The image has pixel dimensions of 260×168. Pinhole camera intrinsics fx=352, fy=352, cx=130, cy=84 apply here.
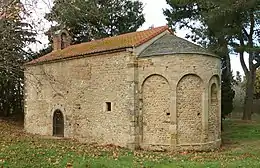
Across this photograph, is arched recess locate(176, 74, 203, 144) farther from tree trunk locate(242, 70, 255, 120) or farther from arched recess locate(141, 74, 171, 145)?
tree trunk locate(242, 70, 255, 120)

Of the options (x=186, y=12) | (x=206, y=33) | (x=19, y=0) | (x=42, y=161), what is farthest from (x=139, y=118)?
(x=186, y=12)

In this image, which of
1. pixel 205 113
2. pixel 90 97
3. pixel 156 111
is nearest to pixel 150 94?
pixel 156 111

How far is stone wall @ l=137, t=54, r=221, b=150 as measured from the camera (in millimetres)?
17328

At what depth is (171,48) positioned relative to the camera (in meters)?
17.9

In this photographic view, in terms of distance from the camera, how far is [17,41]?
9.19 meters

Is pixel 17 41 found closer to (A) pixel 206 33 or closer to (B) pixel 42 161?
(B) pixel 42 161

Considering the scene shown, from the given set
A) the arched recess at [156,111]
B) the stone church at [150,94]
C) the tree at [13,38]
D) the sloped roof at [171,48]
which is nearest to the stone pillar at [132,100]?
the stone church at [150,94]

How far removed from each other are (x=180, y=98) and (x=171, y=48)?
8.50ft

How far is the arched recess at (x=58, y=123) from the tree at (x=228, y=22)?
12431 millimetres

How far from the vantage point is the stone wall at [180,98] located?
17.3 m

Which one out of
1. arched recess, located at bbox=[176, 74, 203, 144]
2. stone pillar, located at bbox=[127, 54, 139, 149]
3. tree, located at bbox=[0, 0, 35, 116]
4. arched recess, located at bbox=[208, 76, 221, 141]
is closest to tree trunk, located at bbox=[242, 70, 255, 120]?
arched recess, located at bbox=[208, 76, 221, 141]

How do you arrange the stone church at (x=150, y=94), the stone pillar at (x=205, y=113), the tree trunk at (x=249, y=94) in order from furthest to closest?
the tree trunk at (x=249, y=94) < the stone pillar at (x=205, y=113) < the stone church at (x=150, y=94)

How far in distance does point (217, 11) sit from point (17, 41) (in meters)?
18.1

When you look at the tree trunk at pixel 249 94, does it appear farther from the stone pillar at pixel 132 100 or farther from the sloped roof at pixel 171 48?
the stone pillar at pixel 132 100
